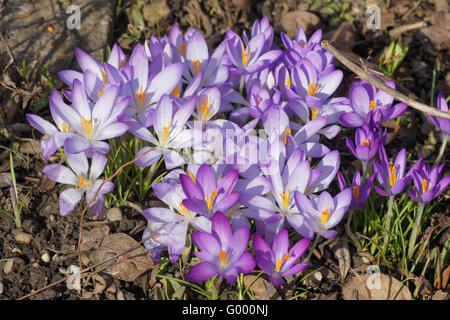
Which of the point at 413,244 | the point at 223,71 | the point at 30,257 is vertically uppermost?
the point at 223,71

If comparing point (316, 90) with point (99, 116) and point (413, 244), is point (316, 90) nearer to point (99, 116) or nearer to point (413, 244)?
point (413, 244)

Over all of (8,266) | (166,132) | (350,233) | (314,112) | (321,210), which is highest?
(166,132)

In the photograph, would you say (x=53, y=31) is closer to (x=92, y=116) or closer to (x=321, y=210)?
(x=92, y=116)

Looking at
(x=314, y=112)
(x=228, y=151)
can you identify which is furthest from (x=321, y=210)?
(x=314, y=112)

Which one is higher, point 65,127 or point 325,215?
point 65,127

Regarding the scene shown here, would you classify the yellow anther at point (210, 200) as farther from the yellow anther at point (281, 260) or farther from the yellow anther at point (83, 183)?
the yellow anther at point (83, 183)

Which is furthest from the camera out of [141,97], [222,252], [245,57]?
[245,57]

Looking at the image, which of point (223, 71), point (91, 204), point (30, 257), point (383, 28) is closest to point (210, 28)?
point (223, 71)
